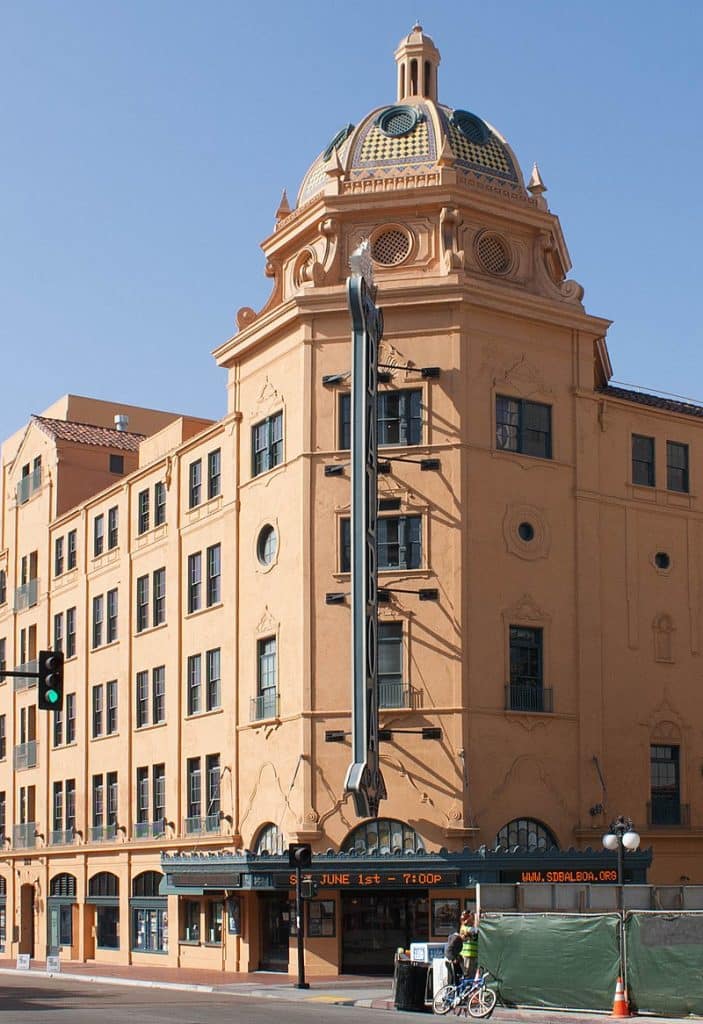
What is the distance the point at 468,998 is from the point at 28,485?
44.3 metres

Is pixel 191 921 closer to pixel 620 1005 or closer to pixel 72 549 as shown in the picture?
pixel 72 549

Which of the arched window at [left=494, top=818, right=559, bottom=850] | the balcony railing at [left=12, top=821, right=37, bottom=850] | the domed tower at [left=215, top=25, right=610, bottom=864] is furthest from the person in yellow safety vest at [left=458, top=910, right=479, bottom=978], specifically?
the balcony railing at [left=12, top=821, right=37, bottom=850]

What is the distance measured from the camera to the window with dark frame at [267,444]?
48.5 m

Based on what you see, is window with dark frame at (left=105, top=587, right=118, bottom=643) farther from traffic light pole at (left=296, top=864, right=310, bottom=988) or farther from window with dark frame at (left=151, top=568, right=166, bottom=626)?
traffic light pole at (left=296, top=864, right=310, bottom=988)

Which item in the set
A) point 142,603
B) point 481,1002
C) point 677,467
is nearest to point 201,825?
point 142,603

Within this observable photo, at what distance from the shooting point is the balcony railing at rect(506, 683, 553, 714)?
4559 centimetres

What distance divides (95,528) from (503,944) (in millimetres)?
34348

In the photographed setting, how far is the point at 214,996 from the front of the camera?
132 feet

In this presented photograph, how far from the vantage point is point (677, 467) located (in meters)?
51.5

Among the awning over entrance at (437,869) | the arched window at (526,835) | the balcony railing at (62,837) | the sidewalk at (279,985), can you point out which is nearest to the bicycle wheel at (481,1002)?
the sidewalk at (279,985)

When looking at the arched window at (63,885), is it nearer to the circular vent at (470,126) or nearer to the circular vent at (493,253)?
the circular vent at (493,253)

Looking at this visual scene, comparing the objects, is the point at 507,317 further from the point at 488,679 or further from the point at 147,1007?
the point at 147,1007

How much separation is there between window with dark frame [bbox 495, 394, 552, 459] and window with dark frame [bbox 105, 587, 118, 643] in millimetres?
20335

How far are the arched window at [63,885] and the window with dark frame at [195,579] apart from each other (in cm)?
1503
